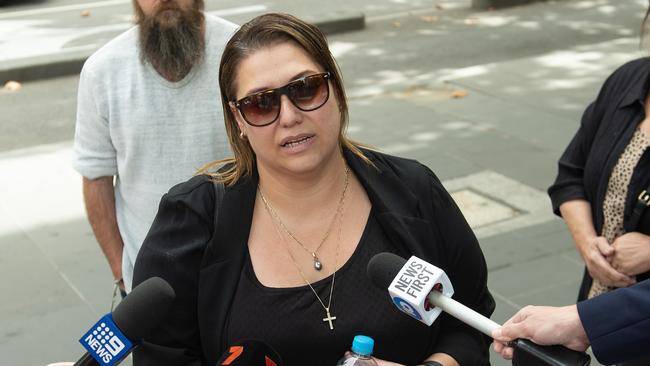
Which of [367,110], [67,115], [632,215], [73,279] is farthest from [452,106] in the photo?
[632,215]

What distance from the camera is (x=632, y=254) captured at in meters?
3.61

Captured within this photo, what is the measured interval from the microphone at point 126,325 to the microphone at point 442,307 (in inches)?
20.2

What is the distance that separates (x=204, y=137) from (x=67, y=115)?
21.4 ft

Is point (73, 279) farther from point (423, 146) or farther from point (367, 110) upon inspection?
point (367, 110)

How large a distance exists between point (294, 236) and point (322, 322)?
290 millimetres

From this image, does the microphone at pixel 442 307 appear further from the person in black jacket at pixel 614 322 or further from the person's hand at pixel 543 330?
the person in black jacket at pixel 614 322

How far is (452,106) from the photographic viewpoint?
9516 mm

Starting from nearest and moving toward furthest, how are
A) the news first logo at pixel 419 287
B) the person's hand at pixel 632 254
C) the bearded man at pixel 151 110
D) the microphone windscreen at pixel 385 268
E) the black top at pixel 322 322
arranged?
the news first logo at pixel 419 287 < the microphone windscreen at pixel 385 268 < the black top at pixel 322 322 < the person's hand at pixel 632 254 < the bearded man at pixel 151 110

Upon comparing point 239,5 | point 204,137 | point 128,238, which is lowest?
point 239,5

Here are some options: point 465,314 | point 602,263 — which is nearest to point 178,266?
point 465,314

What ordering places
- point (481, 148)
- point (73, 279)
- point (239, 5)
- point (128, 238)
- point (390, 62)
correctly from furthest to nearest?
point (239, 5) → point (390, 62) → point (481, 148) → point (73, 279) → point (128, 238)

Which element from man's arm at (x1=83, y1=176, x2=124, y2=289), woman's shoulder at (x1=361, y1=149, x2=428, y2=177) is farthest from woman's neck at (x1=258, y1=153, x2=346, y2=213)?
man's arm at (x1=83, y1=176, x2=124, y2=289)

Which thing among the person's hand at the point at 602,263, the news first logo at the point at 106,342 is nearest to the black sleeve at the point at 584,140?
the person's hand at the point at 602,263

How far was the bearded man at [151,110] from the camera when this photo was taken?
372 cm
